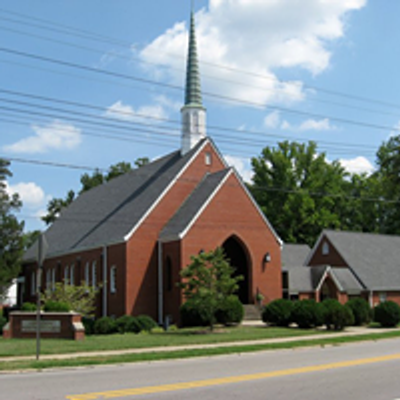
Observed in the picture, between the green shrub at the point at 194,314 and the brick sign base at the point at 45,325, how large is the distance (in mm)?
5912

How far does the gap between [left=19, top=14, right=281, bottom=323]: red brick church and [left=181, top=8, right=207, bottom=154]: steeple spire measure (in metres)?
0.07

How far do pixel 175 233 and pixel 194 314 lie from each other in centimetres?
590

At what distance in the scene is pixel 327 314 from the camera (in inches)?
1059

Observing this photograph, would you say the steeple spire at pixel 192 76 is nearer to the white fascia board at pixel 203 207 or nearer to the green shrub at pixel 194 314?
the white fascia board at pixel 203 207

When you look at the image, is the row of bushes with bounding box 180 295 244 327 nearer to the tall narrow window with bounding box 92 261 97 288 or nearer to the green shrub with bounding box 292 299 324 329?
the green shrub with bounding box 292 299 324 329

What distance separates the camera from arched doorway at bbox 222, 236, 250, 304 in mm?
34672

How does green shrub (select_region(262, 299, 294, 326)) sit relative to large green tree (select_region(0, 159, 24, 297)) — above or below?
below

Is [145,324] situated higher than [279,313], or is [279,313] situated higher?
[279,313]

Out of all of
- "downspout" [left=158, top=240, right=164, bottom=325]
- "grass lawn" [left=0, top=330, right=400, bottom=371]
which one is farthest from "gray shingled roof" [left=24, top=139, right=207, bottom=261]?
Answer: "grass lawn" [left=0, top=330, right=400, bottom=371]

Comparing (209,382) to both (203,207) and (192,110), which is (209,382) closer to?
(203,207)

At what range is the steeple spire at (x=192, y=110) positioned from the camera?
37625 mm

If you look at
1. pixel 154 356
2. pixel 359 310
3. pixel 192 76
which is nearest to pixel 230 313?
pixel 359 310

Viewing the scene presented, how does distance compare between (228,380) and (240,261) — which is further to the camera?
(240,261)

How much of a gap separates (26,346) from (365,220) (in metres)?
57.9
